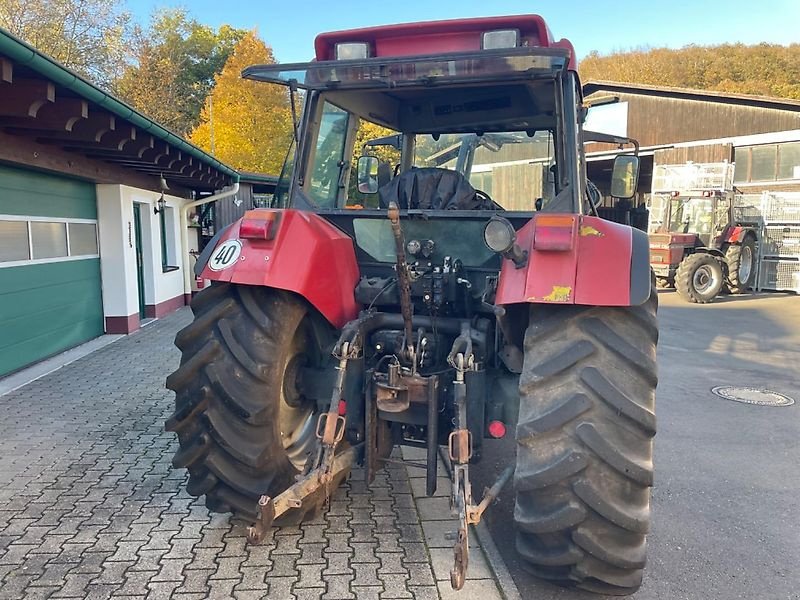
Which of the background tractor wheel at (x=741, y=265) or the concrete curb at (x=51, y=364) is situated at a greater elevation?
the background tractor wheel at (x=741, y=265)

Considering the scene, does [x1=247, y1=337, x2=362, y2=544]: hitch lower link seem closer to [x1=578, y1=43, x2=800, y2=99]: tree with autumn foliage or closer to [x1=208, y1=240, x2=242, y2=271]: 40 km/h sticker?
[x1=208, y1=240, x2=242, y2=271]: 40 km/h sticker

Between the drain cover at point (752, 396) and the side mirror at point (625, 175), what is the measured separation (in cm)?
358

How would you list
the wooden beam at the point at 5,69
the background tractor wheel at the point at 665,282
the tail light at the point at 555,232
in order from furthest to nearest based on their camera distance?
the background tractor wheel at the point at 665,282
the wooden beam at the point at 5,69
the tail light at the point at 555,232

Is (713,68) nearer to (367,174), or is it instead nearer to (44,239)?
(44,239)

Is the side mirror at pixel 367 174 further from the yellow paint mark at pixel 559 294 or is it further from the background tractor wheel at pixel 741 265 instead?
the background tractor wheel at pixel 741 265

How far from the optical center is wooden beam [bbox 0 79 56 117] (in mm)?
4805

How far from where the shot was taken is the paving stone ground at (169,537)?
9.37 ft

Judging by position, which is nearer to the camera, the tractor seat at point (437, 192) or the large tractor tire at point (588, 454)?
the large tractor tire at point (588, 454)

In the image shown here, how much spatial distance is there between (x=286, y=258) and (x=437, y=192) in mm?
1072

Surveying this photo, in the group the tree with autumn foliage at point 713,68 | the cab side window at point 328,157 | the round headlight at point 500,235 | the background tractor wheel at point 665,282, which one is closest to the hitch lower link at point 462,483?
the round headlight at point 500,235

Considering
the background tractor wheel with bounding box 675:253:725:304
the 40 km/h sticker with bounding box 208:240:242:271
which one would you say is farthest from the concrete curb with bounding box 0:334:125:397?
the background tractor wheel with bounding box 675:253:725:304

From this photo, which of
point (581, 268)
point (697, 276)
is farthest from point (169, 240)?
point (697, 276)

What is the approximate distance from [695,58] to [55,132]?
40.8 metres

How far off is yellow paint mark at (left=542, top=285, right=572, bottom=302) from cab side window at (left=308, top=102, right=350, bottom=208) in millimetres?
1836
